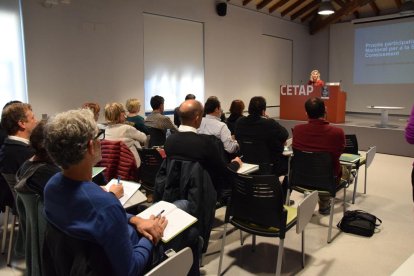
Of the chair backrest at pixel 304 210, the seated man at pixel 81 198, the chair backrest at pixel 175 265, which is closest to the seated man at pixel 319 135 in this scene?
the chair backrest at pixel 304 210

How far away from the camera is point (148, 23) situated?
694 cm

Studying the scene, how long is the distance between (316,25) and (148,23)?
627 centimetres

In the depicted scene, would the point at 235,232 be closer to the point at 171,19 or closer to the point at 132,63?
the point at 132,63

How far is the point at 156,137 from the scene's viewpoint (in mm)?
4539

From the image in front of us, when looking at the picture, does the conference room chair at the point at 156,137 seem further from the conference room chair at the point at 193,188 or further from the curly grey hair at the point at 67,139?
the curly grey hair at the point at 67,139

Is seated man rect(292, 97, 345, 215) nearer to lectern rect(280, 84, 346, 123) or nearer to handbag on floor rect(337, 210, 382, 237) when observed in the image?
handbag on floor rect(337, 210, 382, 237)

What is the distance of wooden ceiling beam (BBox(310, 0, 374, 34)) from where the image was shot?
9.11 m

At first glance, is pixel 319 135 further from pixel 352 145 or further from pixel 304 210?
pixel 352 145

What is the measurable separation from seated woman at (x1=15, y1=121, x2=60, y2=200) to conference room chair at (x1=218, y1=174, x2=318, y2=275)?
3.81 feet

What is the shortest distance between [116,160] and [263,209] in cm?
140

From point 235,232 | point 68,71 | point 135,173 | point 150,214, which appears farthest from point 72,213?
point 68,71

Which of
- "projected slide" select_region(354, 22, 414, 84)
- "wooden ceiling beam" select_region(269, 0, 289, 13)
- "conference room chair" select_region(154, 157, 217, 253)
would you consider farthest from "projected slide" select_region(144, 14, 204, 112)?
"projected slide" select_region(354, 22, 414, 84)

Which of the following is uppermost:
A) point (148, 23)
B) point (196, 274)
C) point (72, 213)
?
point (148, 23)

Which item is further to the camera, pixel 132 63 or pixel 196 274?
pixel 132 63
